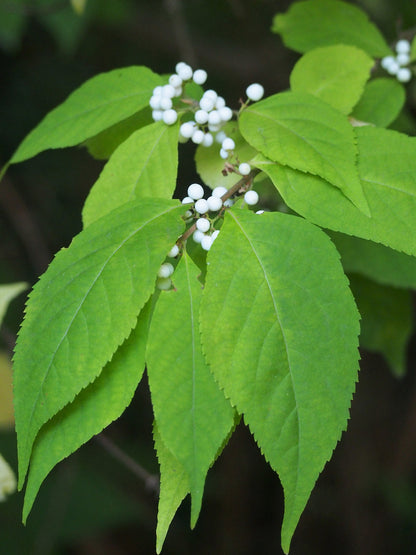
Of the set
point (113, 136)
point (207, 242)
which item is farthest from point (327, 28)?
point (207, 242)

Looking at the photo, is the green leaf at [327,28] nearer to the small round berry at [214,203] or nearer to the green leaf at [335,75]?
the green leaf at [335,75]

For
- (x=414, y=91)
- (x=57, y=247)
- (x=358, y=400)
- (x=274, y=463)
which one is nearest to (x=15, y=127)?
(x=57, y=247)

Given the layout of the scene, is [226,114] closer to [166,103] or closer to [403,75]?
[166,103]

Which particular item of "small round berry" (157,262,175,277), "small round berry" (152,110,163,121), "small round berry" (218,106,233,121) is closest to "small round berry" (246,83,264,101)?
"small round berry" (218,106,233,121)

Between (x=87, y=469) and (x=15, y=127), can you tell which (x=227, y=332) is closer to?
(x=87, y=469)

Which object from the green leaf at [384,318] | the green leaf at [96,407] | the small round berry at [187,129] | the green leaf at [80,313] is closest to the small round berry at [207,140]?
the small round berry at [187,129]
